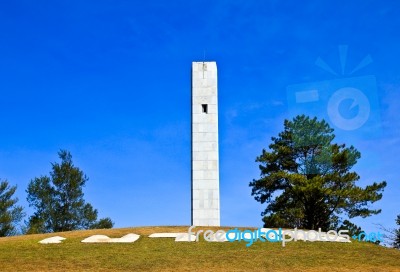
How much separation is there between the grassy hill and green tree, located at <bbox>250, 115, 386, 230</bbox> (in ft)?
48.6

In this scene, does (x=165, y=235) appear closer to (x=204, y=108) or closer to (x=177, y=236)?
(x=177, y=236)

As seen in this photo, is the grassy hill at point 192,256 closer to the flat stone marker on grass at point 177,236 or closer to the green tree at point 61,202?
the flat stone marker on grass at point 177,236

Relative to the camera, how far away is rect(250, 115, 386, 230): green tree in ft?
127

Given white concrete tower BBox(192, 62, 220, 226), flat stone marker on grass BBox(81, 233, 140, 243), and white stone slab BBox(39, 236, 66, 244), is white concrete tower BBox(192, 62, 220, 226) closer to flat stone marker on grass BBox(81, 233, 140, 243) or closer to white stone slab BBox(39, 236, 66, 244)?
flat stone marker on grass BBox(81, 233, 140, 243)

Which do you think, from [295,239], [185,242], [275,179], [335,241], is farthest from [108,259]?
[275,179]

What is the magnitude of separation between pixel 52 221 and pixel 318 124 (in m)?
24.3

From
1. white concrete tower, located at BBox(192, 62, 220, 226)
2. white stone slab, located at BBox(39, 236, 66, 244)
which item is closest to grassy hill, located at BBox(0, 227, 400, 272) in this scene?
white stone slab, located at BBox(39, 236, 66, 244)

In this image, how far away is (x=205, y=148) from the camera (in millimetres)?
32656

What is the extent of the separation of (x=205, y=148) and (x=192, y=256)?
44.2ft

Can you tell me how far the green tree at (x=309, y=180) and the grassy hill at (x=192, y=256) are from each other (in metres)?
14.8

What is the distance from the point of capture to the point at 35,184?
156 ft

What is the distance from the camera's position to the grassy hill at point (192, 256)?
18203 mm

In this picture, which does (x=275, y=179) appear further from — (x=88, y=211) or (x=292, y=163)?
(x=88, y=211)

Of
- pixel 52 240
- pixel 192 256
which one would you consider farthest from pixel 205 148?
pixel 192 256
